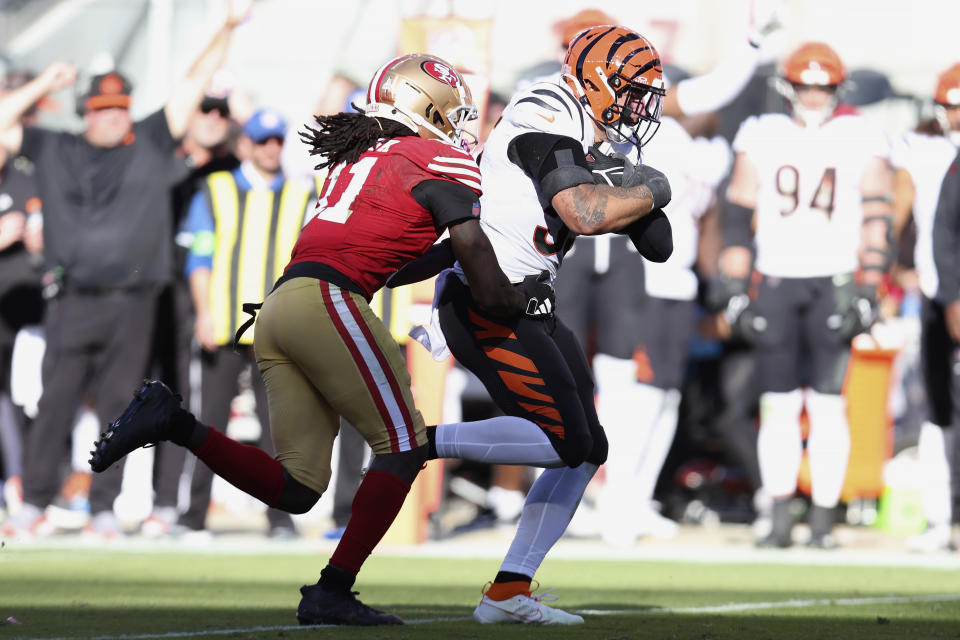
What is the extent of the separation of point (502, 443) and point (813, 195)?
4.61 metres

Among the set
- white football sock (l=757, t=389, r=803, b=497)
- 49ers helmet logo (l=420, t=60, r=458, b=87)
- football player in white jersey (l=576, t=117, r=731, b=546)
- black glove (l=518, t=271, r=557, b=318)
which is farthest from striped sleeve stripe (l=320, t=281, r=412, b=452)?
white football sock (l=757, t=389, r=803, b=497)

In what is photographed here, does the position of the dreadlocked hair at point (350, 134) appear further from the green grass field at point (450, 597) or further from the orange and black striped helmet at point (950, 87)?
the orange and black striped helmet at point (950, 87)

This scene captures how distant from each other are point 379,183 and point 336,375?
1.91 feet

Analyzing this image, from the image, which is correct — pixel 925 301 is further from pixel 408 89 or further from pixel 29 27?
pixel 29 27

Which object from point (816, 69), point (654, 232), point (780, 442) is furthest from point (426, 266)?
point (816, 69)

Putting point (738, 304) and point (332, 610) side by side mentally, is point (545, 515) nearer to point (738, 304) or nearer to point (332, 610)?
point (332, 610)

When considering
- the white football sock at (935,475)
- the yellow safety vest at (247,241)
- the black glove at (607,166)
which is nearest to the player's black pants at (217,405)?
the yellow safety vest at (247,241)

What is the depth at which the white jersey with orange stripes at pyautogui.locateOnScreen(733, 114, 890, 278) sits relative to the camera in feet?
30.3

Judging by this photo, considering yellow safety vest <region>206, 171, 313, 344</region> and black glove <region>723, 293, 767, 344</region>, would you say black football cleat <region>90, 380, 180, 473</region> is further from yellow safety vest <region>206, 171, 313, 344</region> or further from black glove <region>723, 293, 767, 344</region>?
black glove <region>723, 293, 767, 344</region>

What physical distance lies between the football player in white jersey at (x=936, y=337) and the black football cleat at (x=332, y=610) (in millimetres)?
4932

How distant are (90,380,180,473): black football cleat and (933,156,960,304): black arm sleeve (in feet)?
18.1

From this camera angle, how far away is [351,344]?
190 inches

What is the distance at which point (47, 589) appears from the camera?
20.5 feet

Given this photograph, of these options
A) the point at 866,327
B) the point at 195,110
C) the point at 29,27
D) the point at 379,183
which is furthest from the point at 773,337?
the point at 29,27
